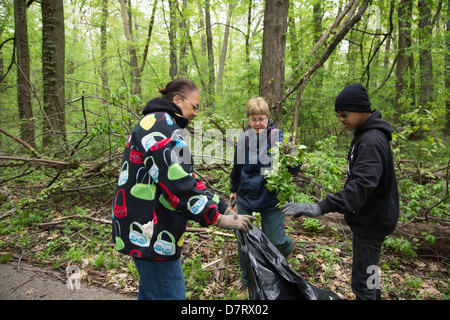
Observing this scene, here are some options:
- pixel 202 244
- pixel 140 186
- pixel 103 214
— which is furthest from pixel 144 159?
pixel 103 214

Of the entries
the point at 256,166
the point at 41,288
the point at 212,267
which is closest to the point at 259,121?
the point at 256,166

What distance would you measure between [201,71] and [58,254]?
948 centimetres

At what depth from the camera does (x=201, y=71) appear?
11617 mm

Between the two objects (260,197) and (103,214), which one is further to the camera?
(103,214)

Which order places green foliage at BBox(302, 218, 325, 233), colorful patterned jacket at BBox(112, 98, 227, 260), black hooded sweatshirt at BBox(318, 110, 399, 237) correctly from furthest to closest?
green foliage at BBox(302, 218, 325, 233) < black hooded sweatshirt at BBox(318, 110, 399, 237) < colorful patterned jacket at BBox(112, 98, 227, 260)

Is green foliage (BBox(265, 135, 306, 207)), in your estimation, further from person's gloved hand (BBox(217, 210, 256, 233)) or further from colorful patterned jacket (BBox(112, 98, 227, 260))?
colorful patterned jacket (BBox(112, 98, 227, 260))

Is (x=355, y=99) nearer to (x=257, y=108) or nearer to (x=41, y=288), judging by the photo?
(x=257, y=108)

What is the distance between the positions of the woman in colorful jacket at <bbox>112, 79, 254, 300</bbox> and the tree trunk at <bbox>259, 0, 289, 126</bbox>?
3202 mm

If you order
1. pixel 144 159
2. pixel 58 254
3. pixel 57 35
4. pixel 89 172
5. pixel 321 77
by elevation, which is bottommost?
pixel 58 254

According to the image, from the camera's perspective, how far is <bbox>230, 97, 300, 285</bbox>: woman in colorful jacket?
273cm

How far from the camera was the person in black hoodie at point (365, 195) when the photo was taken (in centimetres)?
187

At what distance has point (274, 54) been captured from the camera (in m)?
4.73

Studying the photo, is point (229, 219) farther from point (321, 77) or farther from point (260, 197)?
point (321, 77)

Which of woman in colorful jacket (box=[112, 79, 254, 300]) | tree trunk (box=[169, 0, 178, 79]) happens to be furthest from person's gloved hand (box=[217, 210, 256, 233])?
tree trunk (box=[169, 0, 178, 79])
